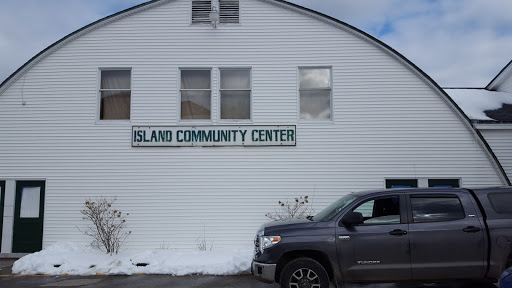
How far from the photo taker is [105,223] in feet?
38.4

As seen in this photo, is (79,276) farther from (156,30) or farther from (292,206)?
(156,30)

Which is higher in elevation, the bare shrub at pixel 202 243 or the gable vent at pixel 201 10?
the gable vent at pixel 201 10

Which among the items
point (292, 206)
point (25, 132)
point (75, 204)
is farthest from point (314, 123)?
point (25, 132)

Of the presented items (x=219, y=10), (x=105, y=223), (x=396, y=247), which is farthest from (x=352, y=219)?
(x=219, y=10)

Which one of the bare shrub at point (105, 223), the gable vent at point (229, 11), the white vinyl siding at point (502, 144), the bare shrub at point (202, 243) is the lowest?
the bare shrub at point (202, 243)

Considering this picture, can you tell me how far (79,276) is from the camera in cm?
970

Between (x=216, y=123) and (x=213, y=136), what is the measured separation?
1.41 feet

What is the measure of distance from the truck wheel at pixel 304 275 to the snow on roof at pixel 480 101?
883 centimetres

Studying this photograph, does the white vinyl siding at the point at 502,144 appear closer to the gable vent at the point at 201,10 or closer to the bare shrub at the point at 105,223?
the gable vent at the point at 201,10

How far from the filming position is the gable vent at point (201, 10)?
1273 cm

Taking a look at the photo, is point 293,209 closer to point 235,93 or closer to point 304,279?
point 235,93

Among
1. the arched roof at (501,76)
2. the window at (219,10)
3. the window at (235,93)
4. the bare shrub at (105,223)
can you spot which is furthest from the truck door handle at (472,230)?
the arched roof at (501,76)

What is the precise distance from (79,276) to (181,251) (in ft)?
8.85

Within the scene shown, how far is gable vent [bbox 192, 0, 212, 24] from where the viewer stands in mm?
12727
